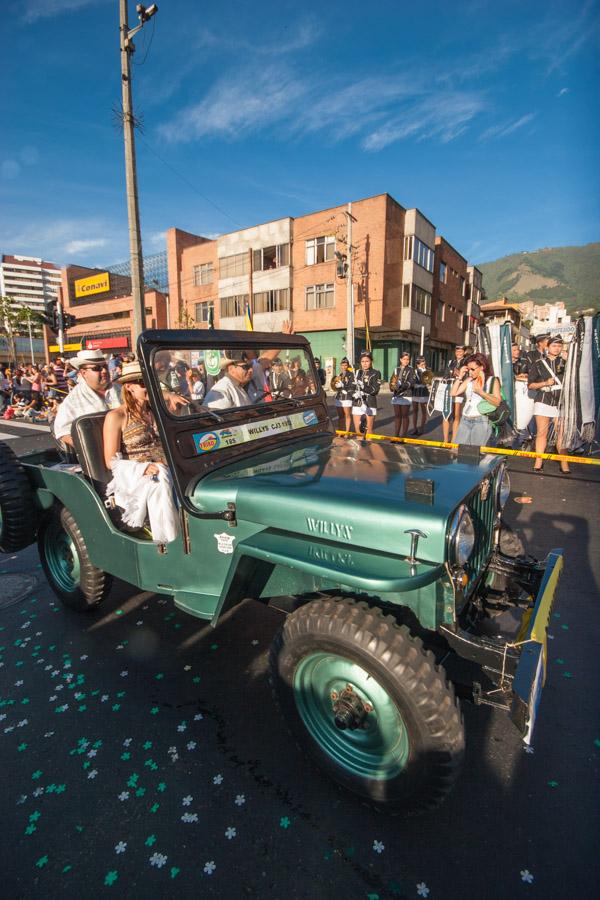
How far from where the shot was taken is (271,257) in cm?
3294

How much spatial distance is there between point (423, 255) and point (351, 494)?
114ft

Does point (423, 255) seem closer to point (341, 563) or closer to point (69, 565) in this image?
point (69, 565)

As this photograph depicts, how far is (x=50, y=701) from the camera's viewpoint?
8.34 ft

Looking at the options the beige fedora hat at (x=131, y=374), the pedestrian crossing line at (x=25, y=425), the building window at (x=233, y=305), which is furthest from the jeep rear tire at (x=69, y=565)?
the building window at (x=233, y=305)

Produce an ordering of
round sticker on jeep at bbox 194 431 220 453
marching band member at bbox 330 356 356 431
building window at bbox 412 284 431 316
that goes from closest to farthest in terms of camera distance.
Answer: round sticker on jeep at bbox 194 431 220 453, marching band member at bbox 330 356 356 431, building window at bbox 412 284 431 316

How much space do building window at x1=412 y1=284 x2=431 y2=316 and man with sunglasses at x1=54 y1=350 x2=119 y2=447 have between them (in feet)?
98.8

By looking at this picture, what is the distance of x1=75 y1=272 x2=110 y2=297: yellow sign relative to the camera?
48.7 m

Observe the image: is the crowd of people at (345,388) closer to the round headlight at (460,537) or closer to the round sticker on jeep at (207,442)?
the round sticker on jeep at (207,442)

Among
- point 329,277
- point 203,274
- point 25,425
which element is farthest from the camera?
point 203,274

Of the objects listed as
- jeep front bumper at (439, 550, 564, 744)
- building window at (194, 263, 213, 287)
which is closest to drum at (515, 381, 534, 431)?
jeep front bumper at (439, 550, 564, 744)

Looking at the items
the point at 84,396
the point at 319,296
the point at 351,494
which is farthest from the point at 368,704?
the point at 319,296

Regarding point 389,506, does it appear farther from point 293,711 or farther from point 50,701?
point 50,701

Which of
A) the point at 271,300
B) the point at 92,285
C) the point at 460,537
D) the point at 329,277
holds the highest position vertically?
the point at 92,285

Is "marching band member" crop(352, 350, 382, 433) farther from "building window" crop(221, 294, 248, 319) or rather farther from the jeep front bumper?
"building window" crop(221, 294, 248, 319)
